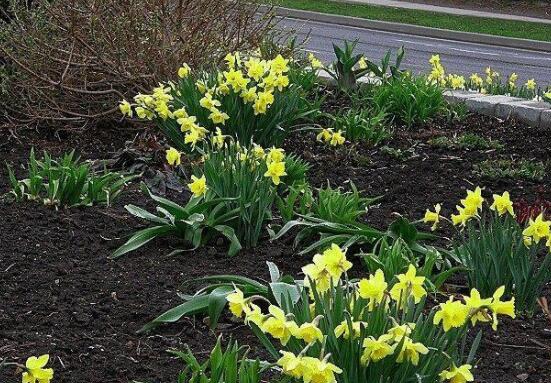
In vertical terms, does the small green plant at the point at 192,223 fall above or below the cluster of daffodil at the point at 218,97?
below

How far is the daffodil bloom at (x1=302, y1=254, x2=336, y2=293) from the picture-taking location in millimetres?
2627

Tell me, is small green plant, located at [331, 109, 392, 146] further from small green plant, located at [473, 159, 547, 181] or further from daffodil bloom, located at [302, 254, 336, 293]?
daffodil bloom, located at [302, 254, 336, 293]

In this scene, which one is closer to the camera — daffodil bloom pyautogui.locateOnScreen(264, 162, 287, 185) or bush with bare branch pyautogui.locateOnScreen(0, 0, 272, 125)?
daffodil bloom pyautogui.locateOnScreen(264, 162, 287, 185)

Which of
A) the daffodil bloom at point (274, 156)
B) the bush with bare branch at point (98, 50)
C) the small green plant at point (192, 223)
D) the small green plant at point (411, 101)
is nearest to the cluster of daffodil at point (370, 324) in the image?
the small green plant at point (192, 223)

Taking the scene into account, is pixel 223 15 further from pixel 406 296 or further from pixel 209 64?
pixel 406 296

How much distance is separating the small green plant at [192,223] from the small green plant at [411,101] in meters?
2.75

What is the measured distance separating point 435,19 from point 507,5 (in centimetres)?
461

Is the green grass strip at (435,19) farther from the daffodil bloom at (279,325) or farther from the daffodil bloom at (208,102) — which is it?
the daffodil bloom at (279,325)

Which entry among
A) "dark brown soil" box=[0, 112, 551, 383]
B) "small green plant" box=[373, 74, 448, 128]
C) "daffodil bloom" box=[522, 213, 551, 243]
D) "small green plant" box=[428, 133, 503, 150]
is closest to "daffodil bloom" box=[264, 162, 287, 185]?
"dark brown soil" box=[0, 112, 551, 383]

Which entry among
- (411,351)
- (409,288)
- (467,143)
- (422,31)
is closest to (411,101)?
(467,143)

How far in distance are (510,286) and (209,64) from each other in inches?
146

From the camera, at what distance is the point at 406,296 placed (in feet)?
8.69

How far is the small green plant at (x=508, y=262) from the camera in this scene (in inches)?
142

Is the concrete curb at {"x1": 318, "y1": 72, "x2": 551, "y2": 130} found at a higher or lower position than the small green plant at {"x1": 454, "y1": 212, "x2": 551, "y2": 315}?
lower
